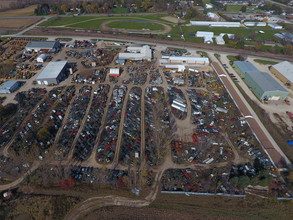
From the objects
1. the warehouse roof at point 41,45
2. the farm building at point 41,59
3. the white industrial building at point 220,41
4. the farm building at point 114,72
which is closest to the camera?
the farm building at point 114,72

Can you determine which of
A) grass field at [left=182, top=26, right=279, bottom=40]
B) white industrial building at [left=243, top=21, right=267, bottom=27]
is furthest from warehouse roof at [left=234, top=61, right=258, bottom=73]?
white industrial building at [left=243, top=21, right=267, bottom=27]

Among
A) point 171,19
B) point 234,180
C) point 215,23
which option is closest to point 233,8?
point 215,23

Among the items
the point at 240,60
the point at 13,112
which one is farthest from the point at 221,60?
the point at 13,112

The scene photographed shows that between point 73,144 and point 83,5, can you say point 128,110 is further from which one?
point 83,5

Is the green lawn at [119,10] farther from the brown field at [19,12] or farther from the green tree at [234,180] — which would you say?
the green tree at [234,180]

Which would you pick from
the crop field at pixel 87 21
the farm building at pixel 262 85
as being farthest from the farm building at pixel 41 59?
the farm building at pixel 262 85

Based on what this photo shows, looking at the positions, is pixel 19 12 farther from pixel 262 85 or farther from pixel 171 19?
pixel 262 85
